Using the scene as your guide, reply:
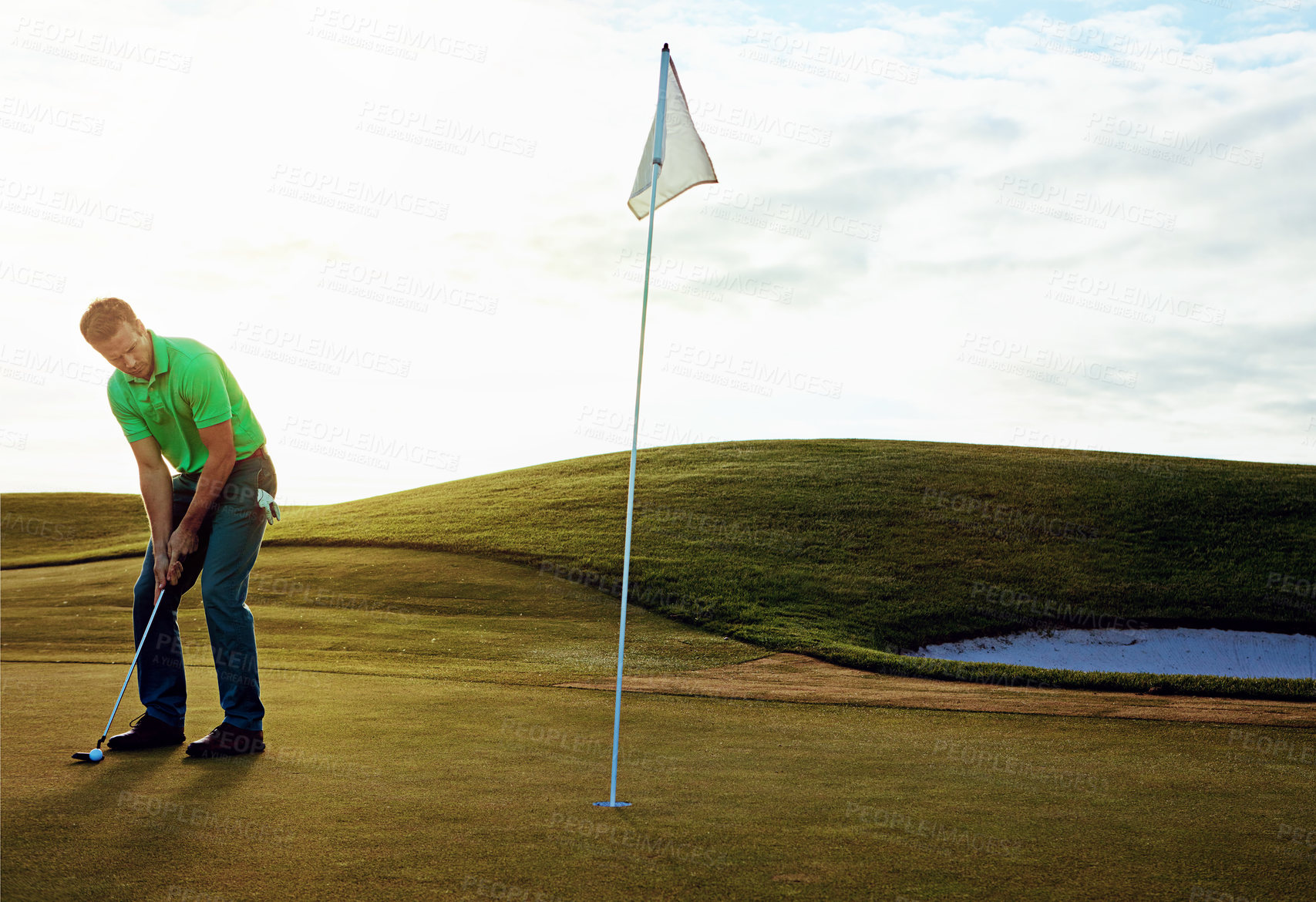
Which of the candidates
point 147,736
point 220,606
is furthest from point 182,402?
point 147,736

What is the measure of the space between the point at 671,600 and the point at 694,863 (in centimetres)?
1723

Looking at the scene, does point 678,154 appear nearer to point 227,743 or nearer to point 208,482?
point 208,482

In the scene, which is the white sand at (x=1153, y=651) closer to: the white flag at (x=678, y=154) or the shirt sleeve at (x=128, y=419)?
the white flag at (x=678, y=154)

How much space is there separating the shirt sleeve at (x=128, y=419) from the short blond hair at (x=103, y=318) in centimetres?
61

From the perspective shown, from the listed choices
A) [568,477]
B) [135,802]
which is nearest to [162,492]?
[135,802]

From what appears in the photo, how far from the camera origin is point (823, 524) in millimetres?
28734

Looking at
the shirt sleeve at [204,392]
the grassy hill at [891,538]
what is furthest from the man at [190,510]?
the grassy hill at [891,538]

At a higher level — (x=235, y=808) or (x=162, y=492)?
(x=162, y=492)

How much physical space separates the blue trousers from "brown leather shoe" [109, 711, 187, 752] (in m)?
0.05

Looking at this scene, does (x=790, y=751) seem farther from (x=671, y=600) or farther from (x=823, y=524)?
(x=823, y=524)

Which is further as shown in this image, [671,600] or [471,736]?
[671,600]

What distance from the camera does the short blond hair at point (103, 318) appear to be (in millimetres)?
5715

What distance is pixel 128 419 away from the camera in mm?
6297

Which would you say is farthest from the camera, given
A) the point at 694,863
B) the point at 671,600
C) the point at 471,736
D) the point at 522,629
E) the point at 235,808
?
the point at 671,600
